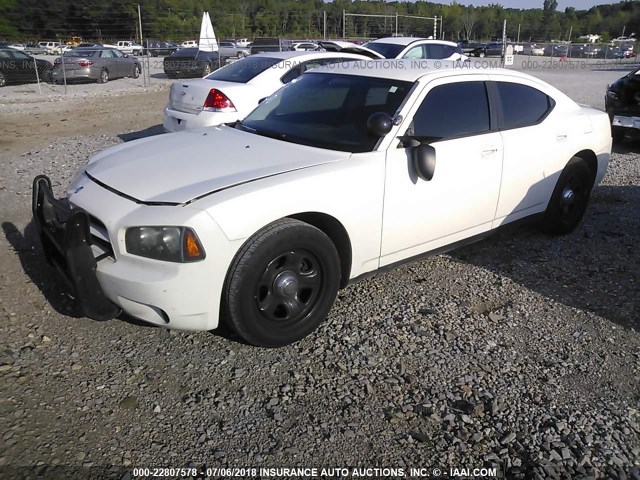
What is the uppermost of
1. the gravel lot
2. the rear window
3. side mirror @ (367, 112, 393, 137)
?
the rear window

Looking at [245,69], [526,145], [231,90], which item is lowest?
[526,145]

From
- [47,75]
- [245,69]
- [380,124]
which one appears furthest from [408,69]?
[47,75]

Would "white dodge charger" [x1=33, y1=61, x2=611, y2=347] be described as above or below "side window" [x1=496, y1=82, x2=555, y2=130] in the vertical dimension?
below

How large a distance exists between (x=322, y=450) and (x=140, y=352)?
1.31m

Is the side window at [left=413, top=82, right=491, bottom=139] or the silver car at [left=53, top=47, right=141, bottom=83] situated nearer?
the side window at [left=413, top=82, right=491, bottom=139]

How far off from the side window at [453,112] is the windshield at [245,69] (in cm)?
462

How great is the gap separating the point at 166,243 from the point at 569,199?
12.6 ft

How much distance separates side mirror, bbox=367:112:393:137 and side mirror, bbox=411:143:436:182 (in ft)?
0.79

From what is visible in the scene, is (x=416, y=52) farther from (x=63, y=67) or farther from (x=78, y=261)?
(x=78, y=261)

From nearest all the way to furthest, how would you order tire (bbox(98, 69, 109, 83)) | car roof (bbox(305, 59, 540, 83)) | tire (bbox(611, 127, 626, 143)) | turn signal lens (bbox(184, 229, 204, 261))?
turn signal lens (bbox(184, 229, 204, 261)), car roof (bbox(305, 59, 540, 83)), tire (bbox(611, 127, 626, 143)), tire (bbox(98, 69, 109, 83))

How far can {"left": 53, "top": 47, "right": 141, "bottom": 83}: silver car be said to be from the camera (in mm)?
19422

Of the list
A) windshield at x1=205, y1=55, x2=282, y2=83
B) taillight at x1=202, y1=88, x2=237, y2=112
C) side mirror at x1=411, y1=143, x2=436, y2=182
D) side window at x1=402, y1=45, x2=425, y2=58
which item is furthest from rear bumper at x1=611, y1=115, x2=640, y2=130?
side mirror at x1=411, y1=143, x2=436, y2=182

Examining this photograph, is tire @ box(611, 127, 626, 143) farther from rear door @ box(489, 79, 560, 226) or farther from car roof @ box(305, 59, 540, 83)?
car roof @ box(305, 59, 540, 83)

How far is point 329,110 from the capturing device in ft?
13.0
